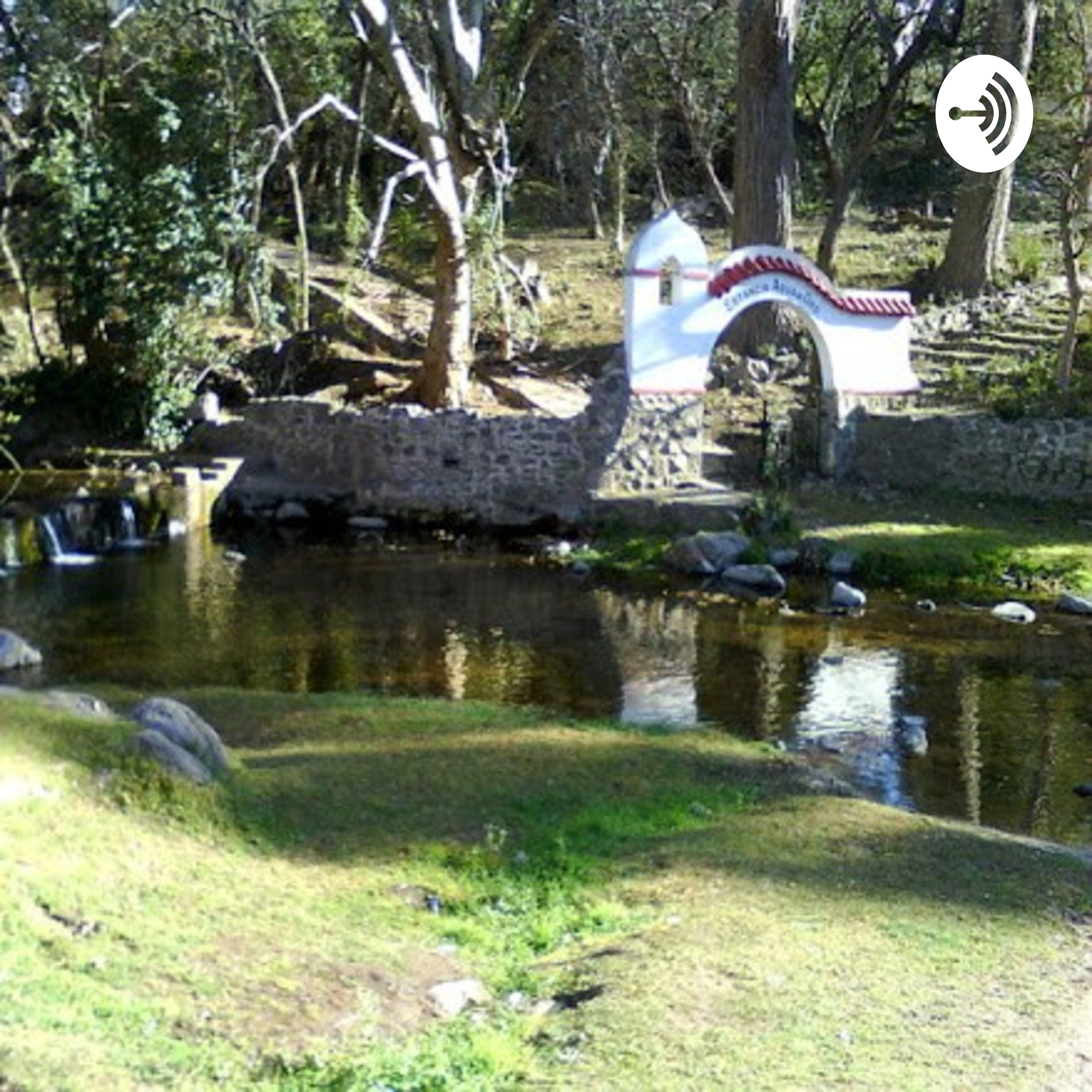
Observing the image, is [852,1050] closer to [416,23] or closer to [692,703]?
[692,703]

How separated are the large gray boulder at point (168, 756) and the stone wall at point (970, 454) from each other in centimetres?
1609

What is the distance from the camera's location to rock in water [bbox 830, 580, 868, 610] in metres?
17.8

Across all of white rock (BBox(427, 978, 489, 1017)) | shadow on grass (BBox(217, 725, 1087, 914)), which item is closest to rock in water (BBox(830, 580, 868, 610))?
shadow on grass (BBox(217, 725, 1087, 914))

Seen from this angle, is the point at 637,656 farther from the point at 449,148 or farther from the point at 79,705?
the point at 449,148

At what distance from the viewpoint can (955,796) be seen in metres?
11.5

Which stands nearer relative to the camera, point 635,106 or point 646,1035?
point 646,1035

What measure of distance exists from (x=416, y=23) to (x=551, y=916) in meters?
29.1

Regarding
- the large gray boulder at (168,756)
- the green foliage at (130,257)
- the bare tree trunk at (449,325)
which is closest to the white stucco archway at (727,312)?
the bare tree trunk at (449,325)

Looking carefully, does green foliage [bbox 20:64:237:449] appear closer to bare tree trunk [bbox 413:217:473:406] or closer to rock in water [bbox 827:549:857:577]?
bare tree trunk [bbox 413:217:473:406]

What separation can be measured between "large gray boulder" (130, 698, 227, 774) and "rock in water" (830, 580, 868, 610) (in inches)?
415

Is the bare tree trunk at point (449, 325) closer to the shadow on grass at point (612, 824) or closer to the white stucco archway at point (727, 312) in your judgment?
the white stucco archway at point (727, 312)

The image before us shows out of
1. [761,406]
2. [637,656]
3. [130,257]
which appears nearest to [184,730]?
[637,656]

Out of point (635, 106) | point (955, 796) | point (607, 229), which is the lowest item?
point (955, 796)

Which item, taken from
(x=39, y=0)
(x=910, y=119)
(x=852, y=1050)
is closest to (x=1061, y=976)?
(x=852, y=1050)
